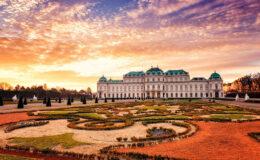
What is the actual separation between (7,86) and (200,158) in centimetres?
15503

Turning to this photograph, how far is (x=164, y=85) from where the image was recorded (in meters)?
85.4

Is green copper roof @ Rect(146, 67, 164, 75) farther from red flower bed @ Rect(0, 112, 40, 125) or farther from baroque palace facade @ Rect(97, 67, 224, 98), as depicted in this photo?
red flower bed @ Rect(0, 112, 40, 125)

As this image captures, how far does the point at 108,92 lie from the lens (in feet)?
307

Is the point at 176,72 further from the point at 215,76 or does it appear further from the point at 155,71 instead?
the point at 215,76

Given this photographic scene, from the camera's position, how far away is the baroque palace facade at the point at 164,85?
8300 cm

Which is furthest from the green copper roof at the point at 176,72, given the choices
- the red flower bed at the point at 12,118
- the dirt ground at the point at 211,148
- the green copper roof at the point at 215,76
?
the dirt ground at the point at 211,148

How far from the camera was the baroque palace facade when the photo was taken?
272 feet

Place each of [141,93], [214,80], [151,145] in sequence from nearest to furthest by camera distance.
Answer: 1. [151,145]
2. [214,80]
3. [141,93]

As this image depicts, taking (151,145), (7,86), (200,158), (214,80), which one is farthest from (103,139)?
(7,86)

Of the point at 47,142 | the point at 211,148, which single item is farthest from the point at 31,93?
the point at 211,148

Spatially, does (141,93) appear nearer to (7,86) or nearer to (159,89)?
(159,89)

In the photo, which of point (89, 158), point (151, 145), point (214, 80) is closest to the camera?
point (89, 158)

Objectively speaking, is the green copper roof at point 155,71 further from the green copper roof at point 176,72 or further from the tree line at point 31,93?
the tree line at point 31,93

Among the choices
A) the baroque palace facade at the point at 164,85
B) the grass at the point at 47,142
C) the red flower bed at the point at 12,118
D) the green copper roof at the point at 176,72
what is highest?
the green copper roof at the point at 176,72
